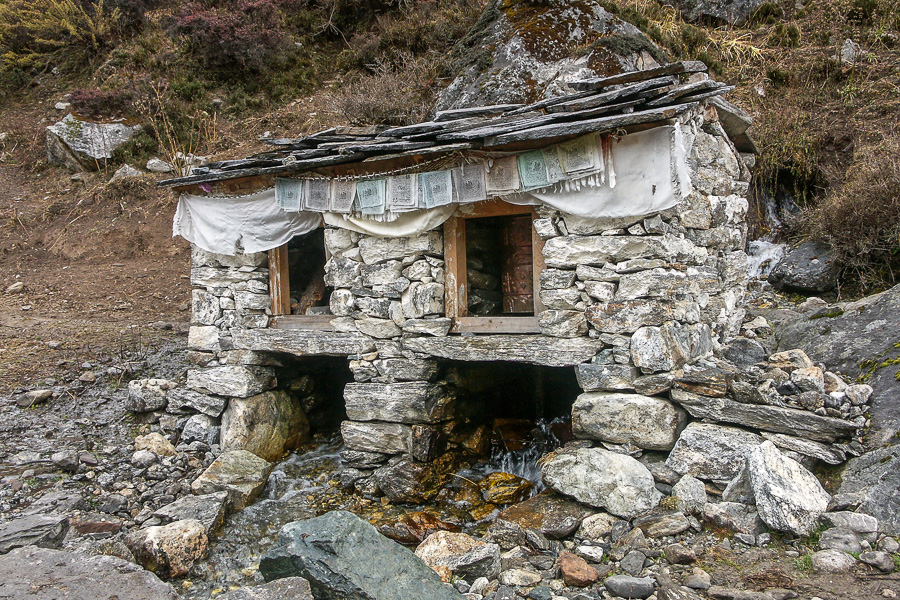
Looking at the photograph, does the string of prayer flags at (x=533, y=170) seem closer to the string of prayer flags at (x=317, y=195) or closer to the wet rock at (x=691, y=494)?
the string of prayer flags at (x=317, y=195)

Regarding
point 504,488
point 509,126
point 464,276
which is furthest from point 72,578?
point 509,126

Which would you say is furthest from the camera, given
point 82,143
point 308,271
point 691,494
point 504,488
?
point 82,143

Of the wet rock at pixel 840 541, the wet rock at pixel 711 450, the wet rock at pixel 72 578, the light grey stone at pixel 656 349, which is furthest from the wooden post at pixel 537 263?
the wet rock at pixel 72 578

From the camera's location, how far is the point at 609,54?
9297 mm

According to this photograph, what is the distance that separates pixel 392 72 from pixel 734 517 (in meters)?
11.8

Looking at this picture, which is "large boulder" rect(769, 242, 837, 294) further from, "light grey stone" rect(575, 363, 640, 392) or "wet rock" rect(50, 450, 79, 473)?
"wet rock" rect(50, 450, 79, 473)

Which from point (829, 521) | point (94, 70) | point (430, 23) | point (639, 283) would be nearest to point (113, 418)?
point (639, 283)

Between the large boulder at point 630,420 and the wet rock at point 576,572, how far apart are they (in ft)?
4.01

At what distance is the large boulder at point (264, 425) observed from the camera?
7160 millimetres

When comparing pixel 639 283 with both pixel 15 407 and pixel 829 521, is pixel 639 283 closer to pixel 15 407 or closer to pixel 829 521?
pixel 829 521

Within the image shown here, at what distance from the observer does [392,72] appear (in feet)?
43.6

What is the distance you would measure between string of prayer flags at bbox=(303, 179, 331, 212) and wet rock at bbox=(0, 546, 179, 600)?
12.5ft

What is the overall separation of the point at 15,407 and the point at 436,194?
238 inches

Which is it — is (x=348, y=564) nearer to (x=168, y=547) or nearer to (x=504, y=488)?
(x=168, y=547)
